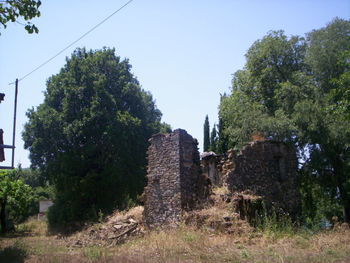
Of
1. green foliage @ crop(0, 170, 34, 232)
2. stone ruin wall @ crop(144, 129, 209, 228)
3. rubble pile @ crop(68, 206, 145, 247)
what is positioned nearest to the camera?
rubble pile @ crop(68, 206, 145, 247)

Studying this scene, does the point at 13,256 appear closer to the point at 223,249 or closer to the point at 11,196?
the point at 223,249

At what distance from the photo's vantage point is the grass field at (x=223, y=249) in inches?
341

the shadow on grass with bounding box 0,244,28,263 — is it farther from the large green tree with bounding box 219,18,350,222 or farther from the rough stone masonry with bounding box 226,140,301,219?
the large green tree with bounding box 219,18,350,222

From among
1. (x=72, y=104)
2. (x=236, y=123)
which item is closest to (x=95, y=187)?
(x=72, y=104)

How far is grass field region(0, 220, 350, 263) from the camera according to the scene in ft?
28.5

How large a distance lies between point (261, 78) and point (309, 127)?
6098 millimetres

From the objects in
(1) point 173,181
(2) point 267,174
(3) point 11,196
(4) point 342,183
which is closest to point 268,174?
(2) point 267,174

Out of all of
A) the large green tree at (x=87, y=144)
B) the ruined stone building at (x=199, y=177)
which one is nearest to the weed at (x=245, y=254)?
the ruined stone building at (x=199, y=177)

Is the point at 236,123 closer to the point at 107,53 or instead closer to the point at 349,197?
the point at 349,197

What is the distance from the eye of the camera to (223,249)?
32.0 feet

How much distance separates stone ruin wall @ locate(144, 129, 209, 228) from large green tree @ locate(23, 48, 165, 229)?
8.50 meters

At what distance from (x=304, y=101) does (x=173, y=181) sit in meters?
9.21

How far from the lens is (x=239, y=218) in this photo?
1229 centimetres

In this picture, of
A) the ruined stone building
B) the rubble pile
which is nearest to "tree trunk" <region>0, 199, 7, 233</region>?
the rubble pile
